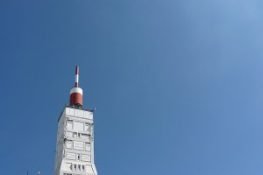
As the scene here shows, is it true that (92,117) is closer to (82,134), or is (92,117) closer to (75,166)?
(82,134)

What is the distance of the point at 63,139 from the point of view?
114m

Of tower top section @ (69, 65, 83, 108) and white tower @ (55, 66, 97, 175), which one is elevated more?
tower top section @ (69, 65, 83, 108)

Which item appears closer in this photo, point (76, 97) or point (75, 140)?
point (75, 140)

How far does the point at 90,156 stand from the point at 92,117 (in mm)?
12047

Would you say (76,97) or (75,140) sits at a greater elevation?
(76,97)

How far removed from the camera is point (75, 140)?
377 ft

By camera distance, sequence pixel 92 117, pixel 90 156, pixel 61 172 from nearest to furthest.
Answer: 1. pixel 61 172
2. pixel 90 156
3. pixel 92 117

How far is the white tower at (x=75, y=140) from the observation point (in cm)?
10969

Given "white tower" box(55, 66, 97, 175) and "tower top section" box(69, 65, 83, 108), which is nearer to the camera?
"white tower" box(55, 66, 97, 175)

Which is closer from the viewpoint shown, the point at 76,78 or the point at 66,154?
the point at 66,154

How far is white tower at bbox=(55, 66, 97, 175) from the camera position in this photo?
109688mm

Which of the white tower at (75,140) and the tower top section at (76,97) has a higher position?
the tower top section at (76,97)

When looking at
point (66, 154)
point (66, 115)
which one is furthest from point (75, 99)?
point (66, 154)

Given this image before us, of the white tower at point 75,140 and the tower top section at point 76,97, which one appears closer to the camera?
the white tower at point 75,140
